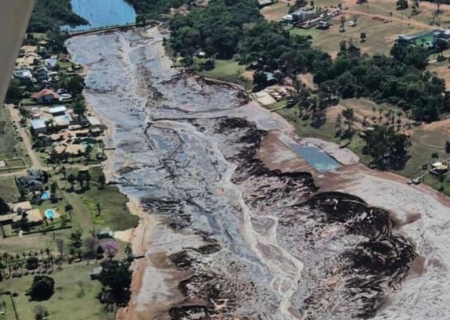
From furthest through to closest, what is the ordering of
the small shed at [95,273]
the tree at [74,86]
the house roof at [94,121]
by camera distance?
the tree at [74,86] < the house roof at [94,121] < the small shed at [95,273]

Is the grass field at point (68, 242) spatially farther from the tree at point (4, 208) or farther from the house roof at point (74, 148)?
the house roof at point (74, 148)

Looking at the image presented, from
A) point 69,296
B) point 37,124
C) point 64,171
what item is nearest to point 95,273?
point 69,296

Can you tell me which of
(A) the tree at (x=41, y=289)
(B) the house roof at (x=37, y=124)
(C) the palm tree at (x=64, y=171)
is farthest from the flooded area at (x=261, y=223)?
(B) the house roof at (x=37, y=124)

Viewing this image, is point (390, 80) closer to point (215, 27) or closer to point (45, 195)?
point (215, 27)

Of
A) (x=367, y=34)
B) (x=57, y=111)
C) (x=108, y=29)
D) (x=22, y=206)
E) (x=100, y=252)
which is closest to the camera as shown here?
(x=100, y=252)

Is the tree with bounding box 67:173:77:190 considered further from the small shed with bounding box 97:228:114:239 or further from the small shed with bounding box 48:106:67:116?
the small shed with bounding box 48:106:67:116

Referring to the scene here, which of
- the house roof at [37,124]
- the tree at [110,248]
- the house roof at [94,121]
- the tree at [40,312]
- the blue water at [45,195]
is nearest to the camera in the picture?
the tree at [40,312]

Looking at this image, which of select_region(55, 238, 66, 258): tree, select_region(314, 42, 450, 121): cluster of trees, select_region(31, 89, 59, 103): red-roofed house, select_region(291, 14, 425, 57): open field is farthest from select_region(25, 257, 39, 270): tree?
select_region(291, 14, 425, 57): open field
